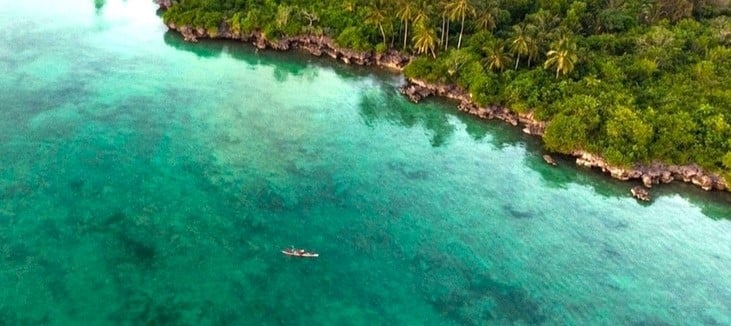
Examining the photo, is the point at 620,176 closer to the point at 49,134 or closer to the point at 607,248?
the point at 607,248

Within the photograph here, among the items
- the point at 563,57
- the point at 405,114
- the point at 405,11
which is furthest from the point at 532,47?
the point at 405,114

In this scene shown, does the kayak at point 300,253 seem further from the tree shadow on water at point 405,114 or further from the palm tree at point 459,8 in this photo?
the palm tree at point 459,8

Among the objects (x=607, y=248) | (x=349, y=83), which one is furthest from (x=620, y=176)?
(x=349, y=83)

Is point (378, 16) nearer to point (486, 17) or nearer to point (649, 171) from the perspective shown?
point (486, 17)

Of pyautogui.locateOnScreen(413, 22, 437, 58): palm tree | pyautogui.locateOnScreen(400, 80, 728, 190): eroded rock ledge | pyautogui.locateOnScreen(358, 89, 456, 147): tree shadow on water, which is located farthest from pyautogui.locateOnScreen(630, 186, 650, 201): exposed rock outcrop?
pyautogui.locateOnScreen(413, 22, 437, 58): palm tree

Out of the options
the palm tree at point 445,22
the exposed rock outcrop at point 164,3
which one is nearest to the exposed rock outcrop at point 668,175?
the palm tree at point 445,22

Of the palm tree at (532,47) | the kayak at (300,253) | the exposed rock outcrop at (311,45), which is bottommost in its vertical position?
the kayak at (300,253)

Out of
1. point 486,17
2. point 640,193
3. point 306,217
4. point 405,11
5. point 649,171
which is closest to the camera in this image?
point 306,217
